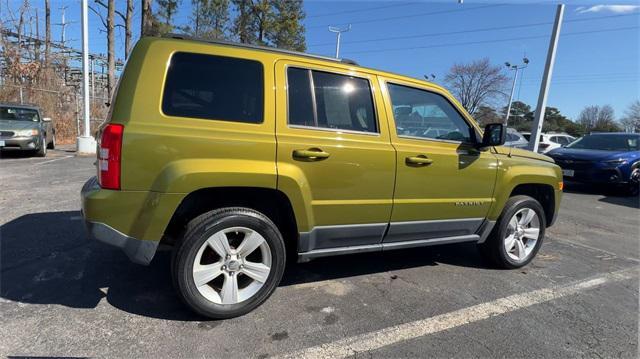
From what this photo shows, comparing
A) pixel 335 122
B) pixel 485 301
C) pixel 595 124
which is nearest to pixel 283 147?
pixel 335 122

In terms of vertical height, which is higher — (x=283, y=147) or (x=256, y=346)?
(x=283, y=147)

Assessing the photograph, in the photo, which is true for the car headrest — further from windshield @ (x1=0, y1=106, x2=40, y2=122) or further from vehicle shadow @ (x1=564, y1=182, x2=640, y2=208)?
windshield @ (x1=0, y1=106, x2=40, y2=122)

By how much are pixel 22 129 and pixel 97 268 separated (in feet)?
31.9

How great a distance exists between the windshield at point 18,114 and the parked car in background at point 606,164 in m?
14.6

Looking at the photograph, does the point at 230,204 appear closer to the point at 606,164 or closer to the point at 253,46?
the point at 253,46

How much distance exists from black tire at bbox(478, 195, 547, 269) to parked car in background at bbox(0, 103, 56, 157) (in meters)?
11.8

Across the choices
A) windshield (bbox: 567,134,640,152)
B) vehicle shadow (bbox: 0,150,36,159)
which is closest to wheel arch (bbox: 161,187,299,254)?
windshield (bbox: 567,134,640,152)

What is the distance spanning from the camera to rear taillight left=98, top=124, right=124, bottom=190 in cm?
259

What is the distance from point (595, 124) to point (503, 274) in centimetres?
7622

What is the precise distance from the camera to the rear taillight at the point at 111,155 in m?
2.59

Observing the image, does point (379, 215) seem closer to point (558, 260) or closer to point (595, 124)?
point (558, 260)

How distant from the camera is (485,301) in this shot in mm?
3498

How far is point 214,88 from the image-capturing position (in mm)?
2875

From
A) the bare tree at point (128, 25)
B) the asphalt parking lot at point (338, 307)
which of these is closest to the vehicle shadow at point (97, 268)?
the asphalt parking lot at point (338, 307)
